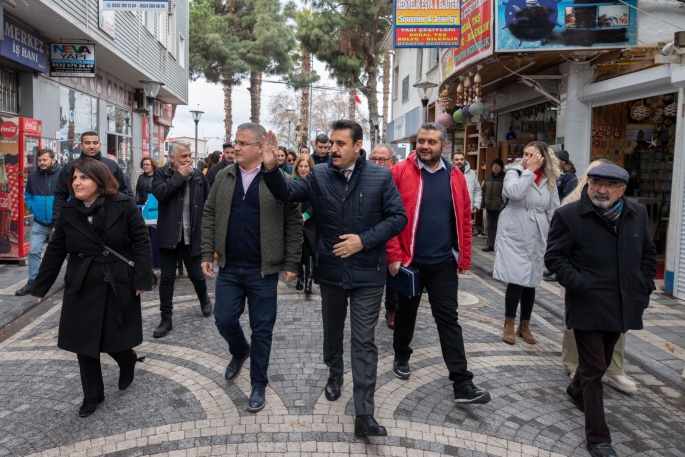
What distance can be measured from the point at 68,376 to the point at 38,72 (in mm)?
9113

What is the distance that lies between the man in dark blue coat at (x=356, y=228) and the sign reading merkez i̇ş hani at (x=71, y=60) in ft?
32.8

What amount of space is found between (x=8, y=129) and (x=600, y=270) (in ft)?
28.7

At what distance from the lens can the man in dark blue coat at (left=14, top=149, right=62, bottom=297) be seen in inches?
293

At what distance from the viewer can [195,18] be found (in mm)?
32375

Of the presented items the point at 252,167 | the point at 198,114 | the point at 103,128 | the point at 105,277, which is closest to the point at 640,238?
the point at 252,167

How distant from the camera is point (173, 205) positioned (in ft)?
19.4

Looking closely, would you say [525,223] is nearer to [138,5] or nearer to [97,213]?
[97,213]

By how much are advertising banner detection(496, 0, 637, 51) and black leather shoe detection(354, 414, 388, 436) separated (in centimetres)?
762

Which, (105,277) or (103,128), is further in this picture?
(103,128)

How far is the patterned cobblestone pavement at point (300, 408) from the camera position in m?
3.57

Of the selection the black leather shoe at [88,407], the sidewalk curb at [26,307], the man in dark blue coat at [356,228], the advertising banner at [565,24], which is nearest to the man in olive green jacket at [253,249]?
the man in dark blue coat at [356,228]

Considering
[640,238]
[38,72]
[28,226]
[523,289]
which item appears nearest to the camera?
[640,238]

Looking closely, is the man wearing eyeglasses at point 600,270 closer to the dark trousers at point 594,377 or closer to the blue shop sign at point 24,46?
the dark trousers at point 594,377

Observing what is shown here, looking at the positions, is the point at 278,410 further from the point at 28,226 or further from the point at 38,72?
the point at 38,72
